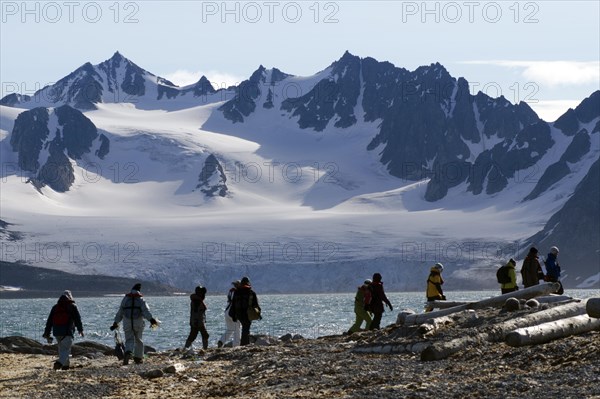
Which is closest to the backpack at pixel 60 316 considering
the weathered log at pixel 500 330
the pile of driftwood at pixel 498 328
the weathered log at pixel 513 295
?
the pile of driftwood at pixel 498 328

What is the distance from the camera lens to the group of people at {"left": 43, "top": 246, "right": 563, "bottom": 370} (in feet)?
97.7

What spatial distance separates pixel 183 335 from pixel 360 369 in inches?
1591

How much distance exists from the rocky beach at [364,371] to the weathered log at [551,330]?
0.76ft

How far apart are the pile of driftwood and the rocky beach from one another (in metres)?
0.07

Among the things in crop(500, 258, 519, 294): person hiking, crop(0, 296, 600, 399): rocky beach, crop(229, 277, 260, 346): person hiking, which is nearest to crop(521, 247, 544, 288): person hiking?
crop(500, 258, 519, 294): person hiking

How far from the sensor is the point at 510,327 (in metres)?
25.7

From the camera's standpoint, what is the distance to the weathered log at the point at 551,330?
23.3 meters

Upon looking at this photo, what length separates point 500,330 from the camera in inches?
999

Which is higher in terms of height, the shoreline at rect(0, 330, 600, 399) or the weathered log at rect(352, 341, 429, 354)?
the weathered log at rect(352, 341, 429, 354)

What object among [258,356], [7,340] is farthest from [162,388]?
[7,340]

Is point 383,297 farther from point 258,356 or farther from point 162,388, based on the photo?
point 162,388

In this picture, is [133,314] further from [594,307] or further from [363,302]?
[594,307]

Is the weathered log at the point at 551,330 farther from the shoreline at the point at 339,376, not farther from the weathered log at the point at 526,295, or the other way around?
the weathered log at the point at 526,295

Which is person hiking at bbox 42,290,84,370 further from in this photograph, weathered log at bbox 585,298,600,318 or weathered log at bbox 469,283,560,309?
weathered log at bbox 585,298,600,318
